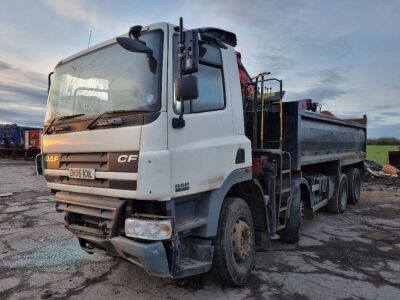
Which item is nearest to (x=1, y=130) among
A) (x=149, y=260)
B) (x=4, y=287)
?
(x=4, y=287)

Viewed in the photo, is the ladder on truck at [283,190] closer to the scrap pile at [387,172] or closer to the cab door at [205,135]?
the cab door at [205,135]

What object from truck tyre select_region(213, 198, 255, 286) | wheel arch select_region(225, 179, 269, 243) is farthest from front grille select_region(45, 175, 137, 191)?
wheel arch select_region(225, 179, 269, 243)

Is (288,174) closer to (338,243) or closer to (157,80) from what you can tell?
(338,243)

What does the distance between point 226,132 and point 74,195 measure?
5.97ft

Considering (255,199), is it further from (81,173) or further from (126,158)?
(81,173)

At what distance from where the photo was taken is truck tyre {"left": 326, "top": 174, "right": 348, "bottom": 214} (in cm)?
877

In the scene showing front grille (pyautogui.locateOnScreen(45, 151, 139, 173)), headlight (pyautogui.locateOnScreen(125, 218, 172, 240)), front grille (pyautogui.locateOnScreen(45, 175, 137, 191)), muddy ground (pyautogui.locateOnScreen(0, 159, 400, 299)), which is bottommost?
muddy ground (pyautogui.locateOnScreen(0, 159, 400, 299))

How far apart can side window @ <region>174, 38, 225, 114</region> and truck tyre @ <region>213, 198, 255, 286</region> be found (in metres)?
1.14

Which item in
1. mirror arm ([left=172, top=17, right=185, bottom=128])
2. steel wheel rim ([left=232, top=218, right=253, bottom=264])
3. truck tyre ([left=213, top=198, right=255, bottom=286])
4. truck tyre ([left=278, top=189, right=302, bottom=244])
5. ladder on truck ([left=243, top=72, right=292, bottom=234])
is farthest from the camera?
truck tyre ([left=278, top=189, right=302, bottom=244])

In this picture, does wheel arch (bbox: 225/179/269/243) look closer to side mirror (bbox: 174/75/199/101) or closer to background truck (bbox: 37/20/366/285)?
background truck (bbox: 37/20/366/285)

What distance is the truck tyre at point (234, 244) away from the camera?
13.4ft

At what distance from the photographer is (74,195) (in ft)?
13.4

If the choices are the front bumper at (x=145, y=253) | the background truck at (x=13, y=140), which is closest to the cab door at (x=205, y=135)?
the front bumper at (x=145, y=253)

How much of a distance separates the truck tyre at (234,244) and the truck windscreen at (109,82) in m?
1.58
